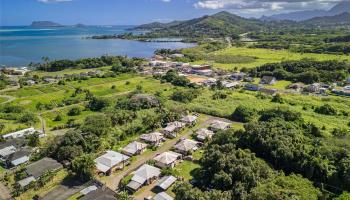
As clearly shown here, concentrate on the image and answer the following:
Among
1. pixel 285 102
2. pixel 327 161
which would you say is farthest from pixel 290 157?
pixel 285 102

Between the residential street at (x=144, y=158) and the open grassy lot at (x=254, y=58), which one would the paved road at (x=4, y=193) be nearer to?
the residential street at (x=144, y=158)

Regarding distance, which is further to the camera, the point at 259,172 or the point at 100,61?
the point at 100,61

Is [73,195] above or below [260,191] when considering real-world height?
below

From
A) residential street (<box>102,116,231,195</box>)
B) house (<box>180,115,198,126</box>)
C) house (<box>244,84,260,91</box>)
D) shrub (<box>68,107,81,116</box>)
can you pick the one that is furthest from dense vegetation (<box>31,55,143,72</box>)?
residential street (<box>102,116,231,195</box>)

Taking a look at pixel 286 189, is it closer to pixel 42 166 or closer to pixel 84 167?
pixel 84 167

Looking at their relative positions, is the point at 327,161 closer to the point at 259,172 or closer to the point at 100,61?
the point at 259,172

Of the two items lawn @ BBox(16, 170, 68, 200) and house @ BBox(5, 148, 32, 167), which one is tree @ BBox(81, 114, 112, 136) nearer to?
house @ BBox(5, 148, 32, 167)

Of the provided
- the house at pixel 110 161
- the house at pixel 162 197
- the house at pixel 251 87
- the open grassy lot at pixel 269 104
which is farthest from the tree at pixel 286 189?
the house at pixel 251 87
